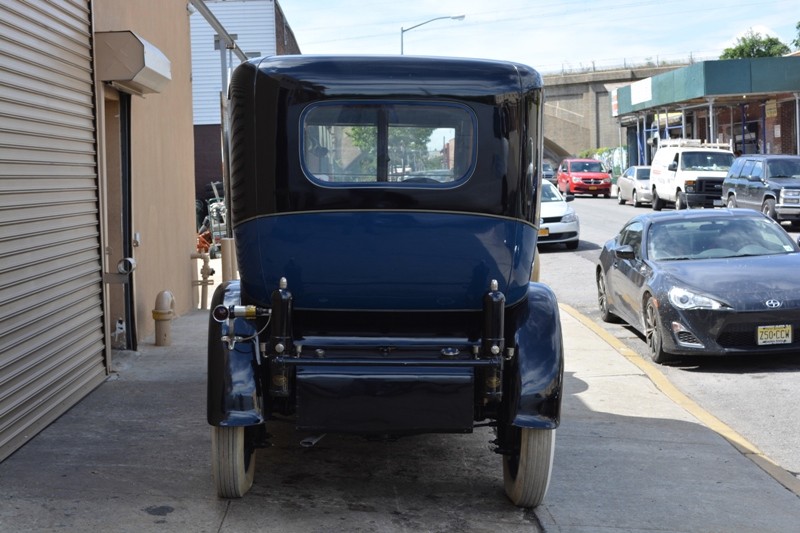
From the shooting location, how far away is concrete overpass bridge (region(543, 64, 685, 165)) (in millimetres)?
76750

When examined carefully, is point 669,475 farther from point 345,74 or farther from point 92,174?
point 92,174

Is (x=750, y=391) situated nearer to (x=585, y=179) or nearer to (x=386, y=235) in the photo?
(x=386, y=235)

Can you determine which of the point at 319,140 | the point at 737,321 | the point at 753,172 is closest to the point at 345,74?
the point at 319,140

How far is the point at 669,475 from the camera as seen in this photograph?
632 centimetres

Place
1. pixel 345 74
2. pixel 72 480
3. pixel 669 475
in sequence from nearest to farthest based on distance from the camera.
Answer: pixel 345 74 → pixel 72 480 → pixel 669 475

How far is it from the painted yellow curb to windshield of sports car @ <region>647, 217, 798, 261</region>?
1150mm

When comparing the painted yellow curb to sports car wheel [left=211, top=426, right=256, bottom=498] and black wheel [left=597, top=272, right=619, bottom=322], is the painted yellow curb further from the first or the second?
sports car wheel [left=211, top=426, right=256, bottom=498]

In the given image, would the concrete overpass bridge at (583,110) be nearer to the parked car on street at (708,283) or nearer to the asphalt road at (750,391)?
the asphalt road at (750,391)

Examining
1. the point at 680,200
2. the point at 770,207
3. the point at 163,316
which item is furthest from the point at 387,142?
the point at 680,200

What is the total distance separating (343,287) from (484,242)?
2.59 ft

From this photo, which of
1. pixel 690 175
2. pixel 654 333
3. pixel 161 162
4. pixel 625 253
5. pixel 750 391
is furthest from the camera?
pixel 690 175

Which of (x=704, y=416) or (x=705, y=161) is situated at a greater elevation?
(x=705, y=161)

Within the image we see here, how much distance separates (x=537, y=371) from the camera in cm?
542

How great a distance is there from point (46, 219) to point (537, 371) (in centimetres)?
393
